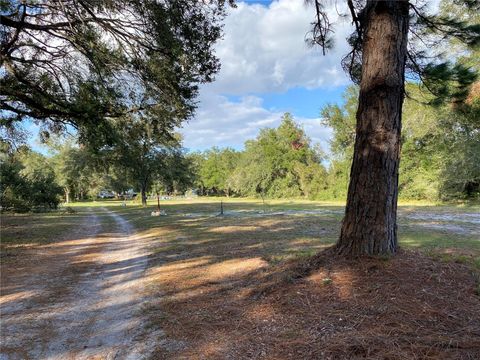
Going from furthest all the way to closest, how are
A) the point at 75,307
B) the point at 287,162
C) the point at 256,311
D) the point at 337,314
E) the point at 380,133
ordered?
the point at 287,162 → the point at 75,307 → the point at 380,133 → the point at 256,311 → the point at 337,314

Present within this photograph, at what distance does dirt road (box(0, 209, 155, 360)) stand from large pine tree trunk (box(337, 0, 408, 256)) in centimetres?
281

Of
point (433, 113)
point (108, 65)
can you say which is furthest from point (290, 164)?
point (108, 65)

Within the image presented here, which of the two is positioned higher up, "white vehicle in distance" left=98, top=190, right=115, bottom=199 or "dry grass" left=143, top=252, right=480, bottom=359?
"white vehicle in distance" left=98, top=190, right=115, bottom=199

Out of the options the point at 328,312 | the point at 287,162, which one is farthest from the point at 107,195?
the point at 328,312

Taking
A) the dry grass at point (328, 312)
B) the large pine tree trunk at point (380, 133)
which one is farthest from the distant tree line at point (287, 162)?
the dry grass at point (328, 312)

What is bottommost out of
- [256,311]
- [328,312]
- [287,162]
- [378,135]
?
[256,311]

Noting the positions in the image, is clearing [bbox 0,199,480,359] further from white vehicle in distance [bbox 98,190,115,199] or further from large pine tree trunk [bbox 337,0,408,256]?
white vehicle in distance [bbox 98,190,115,199]

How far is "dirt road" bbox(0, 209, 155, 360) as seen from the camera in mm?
3592

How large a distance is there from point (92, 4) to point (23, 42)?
351 centimetres

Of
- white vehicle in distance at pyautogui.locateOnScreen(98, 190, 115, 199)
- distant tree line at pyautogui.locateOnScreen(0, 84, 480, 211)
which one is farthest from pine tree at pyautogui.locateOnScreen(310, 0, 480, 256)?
white vehicle in distance at pyautogui.locateOnScreen(98, 190, 115, 199)

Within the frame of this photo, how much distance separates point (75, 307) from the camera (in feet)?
16.1

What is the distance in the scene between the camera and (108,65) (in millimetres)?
9812

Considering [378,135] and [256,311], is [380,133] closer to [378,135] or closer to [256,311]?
[378,135]

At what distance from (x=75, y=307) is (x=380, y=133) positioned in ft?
14.9
